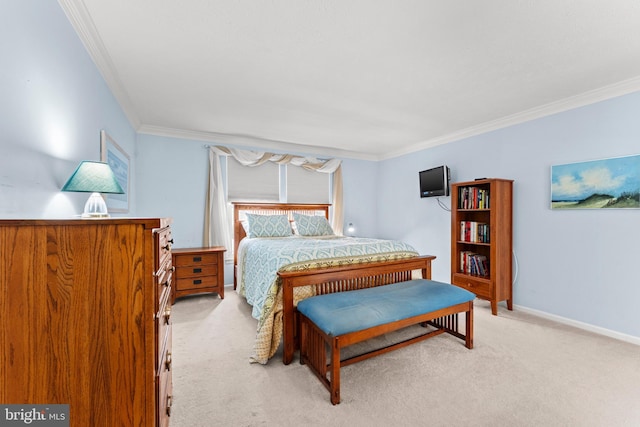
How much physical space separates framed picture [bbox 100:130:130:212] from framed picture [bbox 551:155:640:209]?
14.5ft

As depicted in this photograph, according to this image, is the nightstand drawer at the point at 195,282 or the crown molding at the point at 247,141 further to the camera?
the crown molding at the point at 247,141

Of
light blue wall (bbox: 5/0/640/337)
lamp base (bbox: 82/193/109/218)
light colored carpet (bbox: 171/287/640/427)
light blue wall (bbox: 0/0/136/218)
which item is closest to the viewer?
light blue wall (bbox: 0/0/136/218)

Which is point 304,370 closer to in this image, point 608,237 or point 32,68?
point 32,68

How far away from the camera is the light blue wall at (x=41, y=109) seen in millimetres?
1093

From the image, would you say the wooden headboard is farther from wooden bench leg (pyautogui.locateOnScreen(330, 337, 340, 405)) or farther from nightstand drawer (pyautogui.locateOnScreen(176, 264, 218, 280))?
wooden bench leg (pyautogui.locateOnScreen(330, 337, 340, 405))

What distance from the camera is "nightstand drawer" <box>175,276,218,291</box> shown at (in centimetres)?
337

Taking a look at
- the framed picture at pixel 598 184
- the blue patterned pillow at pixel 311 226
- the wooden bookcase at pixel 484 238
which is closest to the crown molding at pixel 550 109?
the framed picture at pixel 598 184

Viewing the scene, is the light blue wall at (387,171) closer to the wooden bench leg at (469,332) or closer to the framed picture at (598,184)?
the framed picture at (598,184)

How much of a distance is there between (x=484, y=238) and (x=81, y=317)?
3.71m

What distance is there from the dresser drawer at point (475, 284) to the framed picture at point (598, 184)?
44.1 inches

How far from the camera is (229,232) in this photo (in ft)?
13.8

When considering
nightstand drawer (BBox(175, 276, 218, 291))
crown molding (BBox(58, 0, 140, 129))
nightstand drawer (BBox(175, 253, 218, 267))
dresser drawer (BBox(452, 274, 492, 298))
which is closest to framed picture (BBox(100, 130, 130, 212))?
crown molding (BBox(58, 0, 140, 129))

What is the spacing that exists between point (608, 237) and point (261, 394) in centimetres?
343

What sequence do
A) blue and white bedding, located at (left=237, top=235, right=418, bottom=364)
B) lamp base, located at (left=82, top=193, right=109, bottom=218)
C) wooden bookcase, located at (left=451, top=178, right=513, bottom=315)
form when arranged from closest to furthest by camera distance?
lamp base, located at (left=82, top=193, right=109, bottom=218), blue and white bedding, located at (left=237, top=235, right=418, bottom=364), wooden bookcase, located at (left=451, top=178, right=513, bottom=315)
